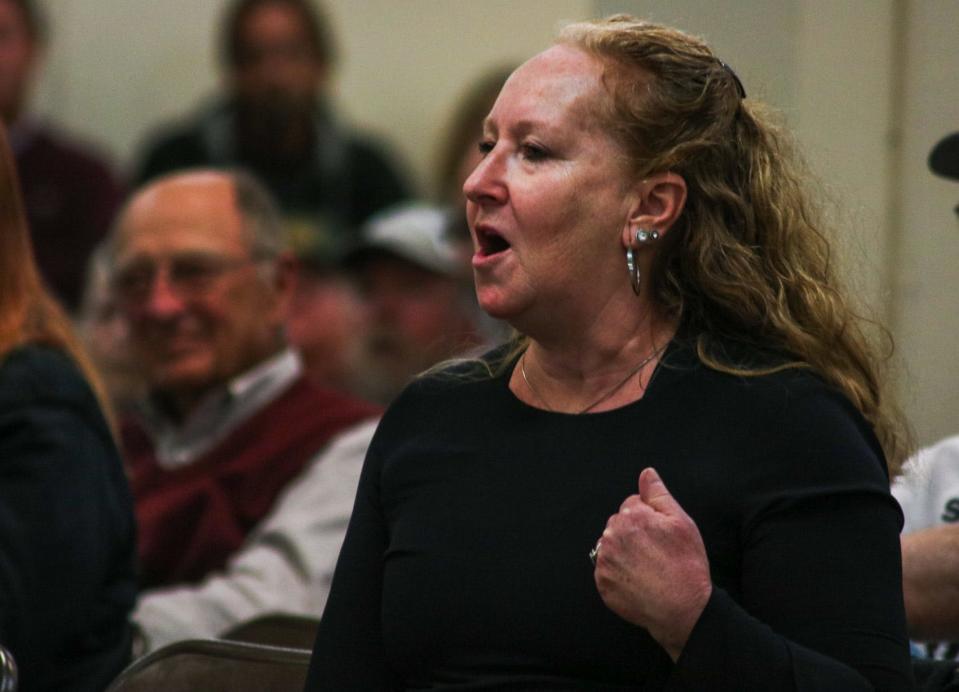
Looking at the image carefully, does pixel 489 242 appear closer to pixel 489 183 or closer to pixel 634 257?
pixel 489 183

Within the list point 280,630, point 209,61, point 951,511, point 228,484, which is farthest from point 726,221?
point 209,61

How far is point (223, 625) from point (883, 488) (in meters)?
1.99

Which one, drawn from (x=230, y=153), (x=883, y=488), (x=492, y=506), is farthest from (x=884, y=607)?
(x=230, y=153)

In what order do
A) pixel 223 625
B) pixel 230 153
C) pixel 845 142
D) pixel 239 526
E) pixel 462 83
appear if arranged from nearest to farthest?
pixel 845 142
pixel 223 625
pixel 239 526
pixel 230 153
pixel 462 83

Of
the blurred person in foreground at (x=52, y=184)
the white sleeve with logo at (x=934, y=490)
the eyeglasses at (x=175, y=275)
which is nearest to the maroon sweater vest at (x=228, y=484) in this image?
the eyeglasses at (x=175, y=275)

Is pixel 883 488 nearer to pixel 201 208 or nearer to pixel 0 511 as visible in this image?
pixel 0 511

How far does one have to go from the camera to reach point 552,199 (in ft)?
7.02

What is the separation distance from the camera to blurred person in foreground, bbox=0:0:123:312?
6457 millimetres

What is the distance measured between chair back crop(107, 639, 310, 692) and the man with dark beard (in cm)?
425

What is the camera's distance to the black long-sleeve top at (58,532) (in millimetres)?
2967

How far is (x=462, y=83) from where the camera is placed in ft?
24.7

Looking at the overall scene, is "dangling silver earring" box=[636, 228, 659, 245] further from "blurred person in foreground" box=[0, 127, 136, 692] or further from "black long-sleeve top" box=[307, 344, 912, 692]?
"blurred person in foreground" box=[0, 127, 136, 692]

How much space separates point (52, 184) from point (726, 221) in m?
4.71

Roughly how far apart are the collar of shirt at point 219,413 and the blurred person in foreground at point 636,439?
1.86 metres
